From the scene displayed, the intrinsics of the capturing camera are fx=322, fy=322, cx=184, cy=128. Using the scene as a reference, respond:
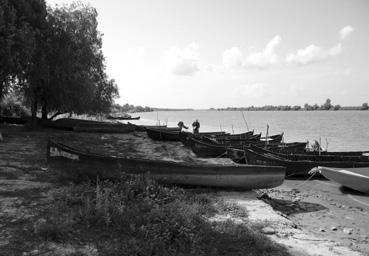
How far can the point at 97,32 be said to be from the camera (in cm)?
2533

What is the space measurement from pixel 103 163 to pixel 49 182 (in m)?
1.61

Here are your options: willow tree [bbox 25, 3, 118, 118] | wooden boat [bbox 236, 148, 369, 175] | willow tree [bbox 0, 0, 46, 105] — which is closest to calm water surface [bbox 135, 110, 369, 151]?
wooden boat [bbox 236, 148, 369, 175]

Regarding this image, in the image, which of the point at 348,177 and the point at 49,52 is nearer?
the point at 348,177

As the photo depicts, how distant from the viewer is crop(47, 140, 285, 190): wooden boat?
9.12 metres

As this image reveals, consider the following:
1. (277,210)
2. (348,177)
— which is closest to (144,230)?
(277,210)

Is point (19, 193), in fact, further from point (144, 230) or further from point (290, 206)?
point (290, 206)

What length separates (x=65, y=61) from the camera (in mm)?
21016

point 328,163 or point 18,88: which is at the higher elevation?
point 18,88

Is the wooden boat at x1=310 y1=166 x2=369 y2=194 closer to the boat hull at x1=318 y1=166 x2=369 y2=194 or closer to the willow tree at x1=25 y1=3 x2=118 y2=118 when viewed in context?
the boat hull at x1=318 y1=166 x2=369 y2=194

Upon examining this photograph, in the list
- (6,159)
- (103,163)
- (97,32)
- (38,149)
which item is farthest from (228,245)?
(97,32)

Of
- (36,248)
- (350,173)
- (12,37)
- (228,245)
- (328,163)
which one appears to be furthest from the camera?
(12,37)

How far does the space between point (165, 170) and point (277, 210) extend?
3.37 m

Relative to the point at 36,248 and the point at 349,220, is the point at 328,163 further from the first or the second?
the point at 36,248

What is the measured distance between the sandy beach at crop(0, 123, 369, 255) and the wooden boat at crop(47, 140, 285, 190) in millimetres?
406
